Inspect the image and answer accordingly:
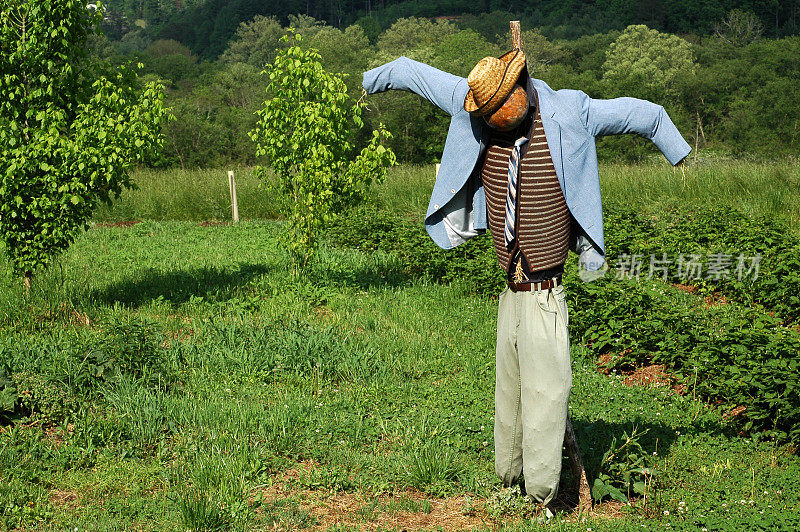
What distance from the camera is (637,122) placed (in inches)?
146

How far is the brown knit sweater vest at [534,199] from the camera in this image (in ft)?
12.4

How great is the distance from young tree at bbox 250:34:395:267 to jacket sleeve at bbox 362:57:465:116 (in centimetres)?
454

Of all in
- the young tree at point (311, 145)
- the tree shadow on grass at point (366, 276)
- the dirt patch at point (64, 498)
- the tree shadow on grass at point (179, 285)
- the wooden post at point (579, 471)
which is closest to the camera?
the wooden post at point (579, 471)

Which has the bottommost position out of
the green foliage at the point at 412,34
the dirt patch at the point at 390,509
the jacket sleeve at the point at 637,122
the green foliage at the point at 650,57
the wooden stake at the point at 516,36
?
the dirt patch at the point at 390,509

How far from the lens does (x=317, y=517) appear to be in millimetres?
4387

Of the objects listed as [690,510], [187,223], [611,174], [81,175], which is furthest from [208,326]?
[611,174]

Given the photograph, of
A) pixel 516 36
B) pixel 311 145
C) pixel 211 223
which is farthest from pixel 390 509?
pixel 211 223

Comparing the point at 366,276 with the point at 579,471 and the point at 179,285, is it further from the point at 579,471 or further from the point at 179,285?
the point at 579,471

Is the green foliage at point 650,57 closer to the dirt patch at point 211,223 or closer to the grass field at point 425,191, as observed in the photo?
the grass field at point 425,191

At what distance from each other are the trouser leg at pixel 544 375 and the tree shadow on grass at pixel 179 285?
5.27 meters

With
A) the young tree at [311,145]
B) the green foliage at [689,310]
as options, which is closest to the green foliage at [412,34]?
the green foliage at [689,310]

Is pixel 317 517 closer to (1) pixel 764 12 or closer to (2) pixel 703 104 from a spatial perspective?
(2) pixel 703 104

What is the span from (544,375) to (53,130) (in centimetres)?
568

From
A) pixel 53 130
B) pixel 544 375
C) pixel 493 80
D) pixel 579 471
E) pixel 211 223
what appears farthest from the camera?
pixel 211 223
